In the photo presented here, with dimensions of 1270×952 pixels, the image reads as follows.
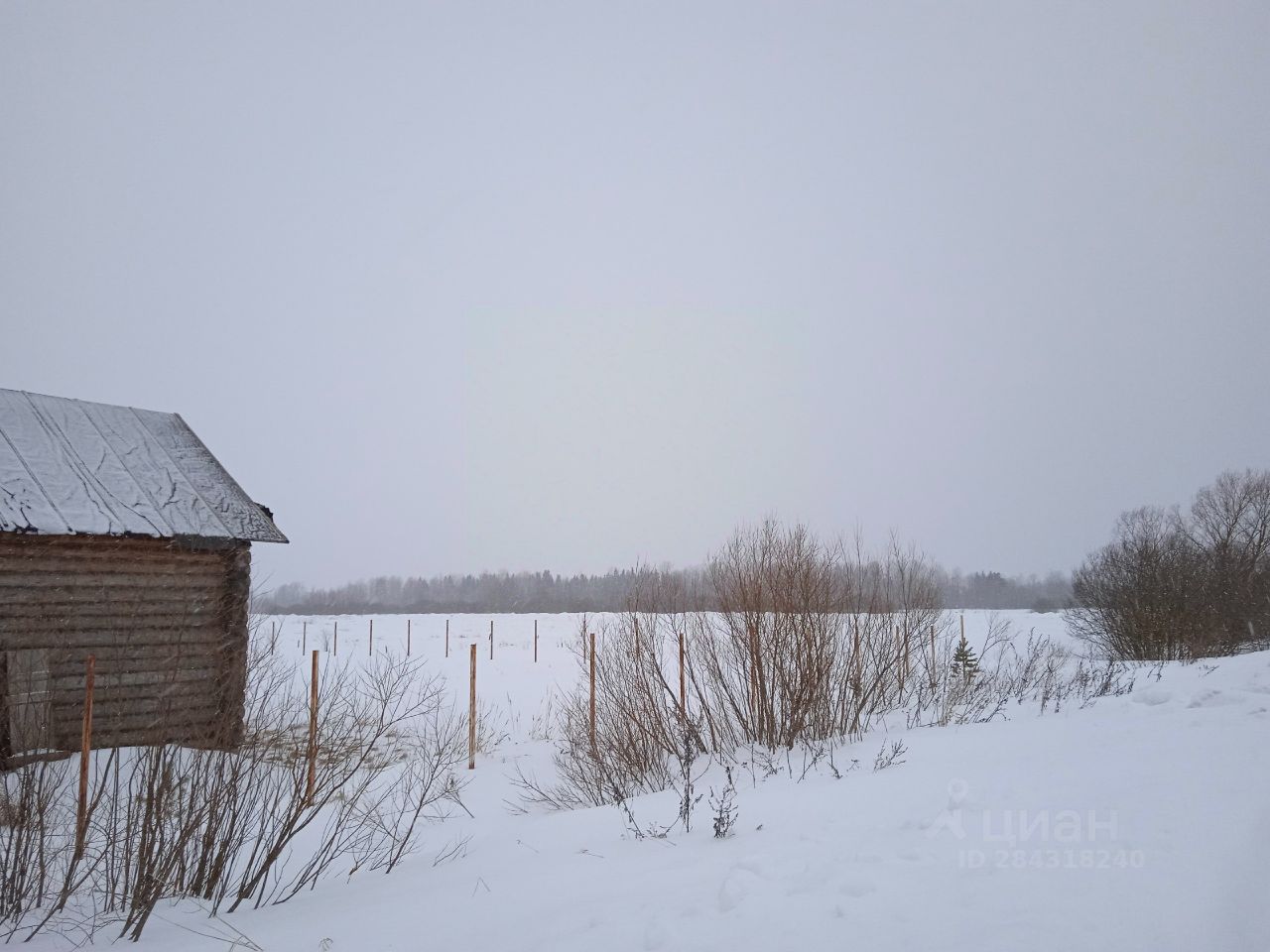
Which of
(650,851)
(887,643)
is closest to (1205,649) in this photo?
(887,643)

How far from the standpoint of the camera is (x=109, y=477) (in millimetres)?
11258

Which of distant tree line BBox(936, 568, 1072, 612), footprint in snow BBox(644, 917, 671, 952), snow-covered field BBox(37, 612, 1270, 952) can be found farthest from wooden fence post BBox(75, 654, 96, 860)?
distant tree line BBox(936, 568, 1072, 612)

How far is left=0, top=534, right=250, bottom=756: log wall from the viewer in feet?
31.2

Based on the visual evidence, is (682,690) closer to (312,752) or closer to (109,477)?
(312,752)

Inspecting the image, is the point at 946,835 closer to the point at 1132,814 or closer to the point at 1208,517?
the point at 1132,814

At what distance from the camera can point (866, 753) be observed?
746cm

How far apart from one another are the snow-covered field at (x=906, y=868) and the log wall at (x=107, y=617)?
5997mm

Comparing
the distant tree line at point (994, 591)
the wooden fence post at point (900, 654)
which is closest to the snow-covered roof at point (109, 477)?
the wooden fence post at point (900, 654)

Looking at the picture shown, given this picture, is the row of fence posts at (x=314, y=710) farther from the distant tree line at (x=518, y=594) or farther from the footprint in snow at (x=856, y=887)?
the distant tree line at (x=518, y=594)

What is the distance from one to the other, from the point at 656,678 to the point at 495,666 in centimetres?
1708

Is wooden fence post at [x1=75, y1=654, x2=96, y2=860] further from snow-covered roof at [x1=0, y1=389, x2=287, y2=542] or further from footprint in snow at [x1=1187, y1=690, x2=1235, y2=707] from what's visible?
footprint in snow at [x1=1187, y1=690, x2=1235, y2=707]

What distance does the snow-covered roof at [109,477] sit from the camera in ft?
32.9

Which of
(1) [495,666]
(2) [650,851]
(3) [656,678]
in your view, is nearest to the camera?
(2) [650,851]

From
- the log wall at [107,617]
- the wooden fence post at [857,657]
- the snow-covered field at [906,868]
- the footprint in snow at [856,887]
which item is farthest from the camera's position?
the log wall at [107,617]
